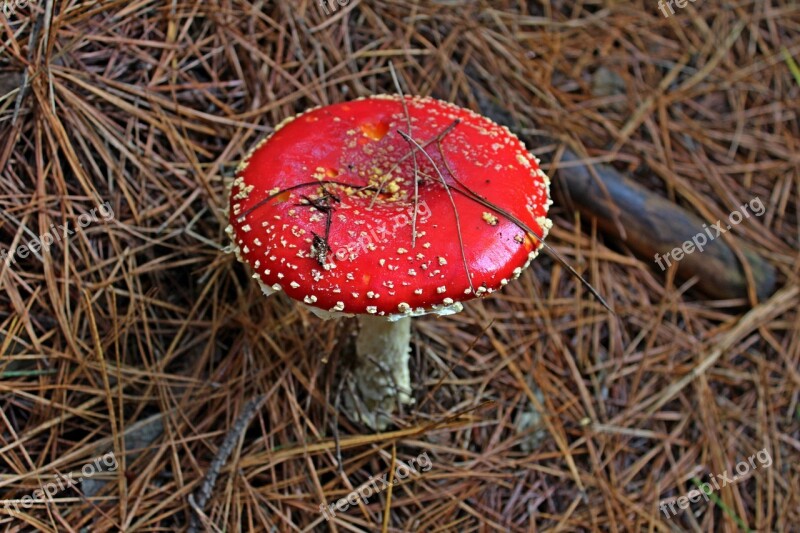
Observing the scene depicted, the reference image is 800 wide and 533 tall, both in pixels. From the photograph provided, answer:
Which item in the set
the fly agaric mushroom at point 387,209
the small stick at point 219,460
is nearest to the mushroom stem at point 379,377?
the fly agaric mushroom at point 387,209

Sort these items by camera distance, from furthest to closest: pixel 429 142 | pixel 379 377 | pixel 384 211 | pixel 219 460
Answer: pixel 379 377, pixel 219 460, pixel 429 142, pixel 384 211

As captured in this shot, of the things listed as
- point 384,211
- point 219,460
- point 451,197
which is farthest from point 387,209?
point 219,460

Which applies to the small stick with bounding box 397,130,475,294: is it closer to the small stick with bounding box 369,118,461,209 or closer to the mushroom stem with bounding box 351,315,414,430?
the small stick with bounding box 369,118,461,209

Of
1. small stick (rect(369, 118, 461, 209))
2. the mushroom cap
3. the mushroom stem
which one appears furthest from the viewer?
the mushroom stem

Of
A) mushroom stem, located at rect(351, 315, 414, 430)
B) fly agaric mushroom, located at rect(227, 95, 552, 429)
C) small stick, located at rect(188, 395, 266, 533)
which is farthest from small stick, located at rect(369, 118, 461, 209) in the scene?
small stick, located at rect(188, 395, 266, 533)

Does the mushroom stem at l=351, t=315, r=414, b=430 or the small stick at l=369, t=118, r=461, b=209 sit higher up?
the small stick at l=369, t=118, r=461, b=209

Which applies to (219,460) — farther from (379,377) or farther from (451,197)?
(451,197)

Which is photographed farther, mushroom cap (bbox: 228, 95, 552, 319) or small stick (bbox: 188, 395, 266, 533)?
small stick (bbox: 188, 395, 266, 533)

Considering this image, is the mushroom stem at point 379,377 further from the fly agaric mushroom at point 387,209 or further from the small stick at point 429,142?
the small stick at point 429,142

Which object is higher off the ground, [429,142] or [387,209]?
[429,142]
